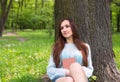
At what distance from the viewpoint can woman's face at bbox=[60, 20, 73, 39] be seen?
17.5 feet

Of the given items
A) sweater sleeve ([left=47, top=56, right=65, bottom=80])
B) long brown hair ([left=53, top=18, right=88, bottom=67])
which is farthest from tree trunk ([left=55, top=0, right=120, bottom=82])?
sweater sleeve ([left=47, top=56, right=65, bottom=80])

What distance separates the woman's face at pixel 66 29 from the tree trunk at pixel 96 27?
71cm

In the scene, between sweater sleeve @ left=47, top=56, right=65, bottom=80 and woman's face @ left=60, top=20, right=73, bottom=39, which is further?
woman's face @ left=60, top=20, right=73, bottom=39

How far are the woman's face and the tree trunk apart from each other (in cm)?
71

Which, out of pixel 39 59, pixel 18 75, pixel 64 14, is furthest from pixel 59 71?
pixel 39 59

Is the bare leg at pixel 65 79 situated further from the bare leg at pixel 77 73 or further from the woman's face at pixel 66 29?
the woman's face at pixel 66 29

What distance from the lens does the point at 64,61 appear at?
17.0 feet

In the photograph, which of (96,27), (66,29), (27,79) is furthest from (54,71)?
(27,79)

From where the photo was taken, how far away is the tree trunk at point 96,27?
6102 mm

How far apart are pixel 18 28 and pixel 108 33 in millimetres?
66652

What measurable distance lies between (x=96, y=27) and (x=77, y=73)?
1.66 meters

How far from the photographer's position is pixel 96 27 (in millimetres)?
6211

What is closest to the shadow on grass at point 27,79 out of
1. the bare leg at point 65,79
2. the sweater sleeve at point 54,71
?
the sweater sleeve at point 54,71

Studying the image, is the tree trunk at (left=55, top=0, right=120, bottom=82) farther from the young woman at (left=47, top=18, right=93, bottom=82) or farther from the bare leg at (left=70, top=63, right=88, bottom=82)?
the bare leg at (left=70, top=63, right=88, bottom=82)
